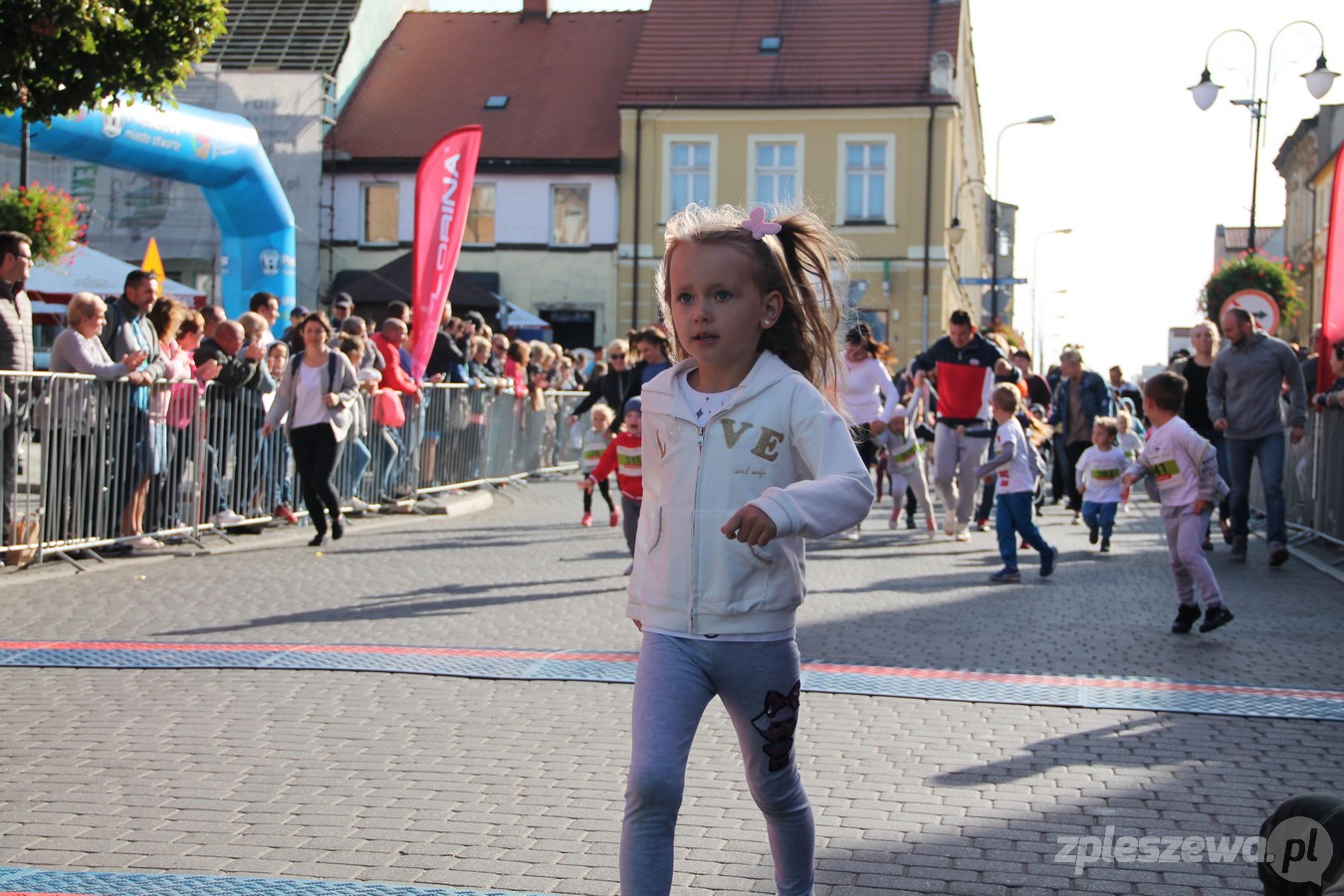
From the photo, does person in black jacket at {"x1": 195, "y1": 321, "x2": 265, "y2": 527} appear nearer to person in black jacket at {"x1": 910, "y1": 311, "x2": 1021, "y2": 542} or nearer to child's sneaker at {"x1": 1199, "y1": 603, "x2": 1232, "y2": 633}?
person in black jacket at {"x1": 910, "y1": 311, "x2": 1021, "y2": 542}

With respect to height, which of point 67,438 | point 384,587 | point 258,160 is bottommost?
point 384,587

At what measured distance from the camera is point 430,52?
46.4 meters

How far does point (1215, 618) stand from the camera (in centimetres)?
852

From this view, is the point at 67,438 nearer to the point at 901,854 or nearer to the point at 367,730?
the point at 367,730

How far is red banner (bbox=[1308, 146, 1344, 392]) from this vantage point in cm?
1377

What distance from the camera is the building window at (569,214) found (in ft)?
138

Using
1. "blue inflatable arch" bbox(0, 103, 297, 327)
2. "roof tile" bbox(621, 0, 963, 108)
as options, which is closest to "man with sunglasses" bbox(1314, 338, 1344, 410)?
"blue inflatable arch" bbox(0, 103, 297, 327)

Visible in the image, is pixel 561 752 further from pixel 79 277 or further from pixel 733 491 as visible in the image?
pixel 79 277

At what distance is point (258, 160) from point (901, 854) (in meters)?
18.9

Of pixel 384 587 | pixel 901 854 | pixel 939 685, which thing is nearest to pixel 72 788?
pixel 901 854

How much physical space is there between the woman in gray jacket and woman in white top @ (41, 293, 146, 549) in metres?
1.67

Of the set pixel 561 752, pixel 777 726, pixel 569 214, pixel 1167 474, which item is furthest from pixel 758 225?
pixel 569 214

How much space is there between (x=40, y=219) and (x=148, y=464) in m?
15.0

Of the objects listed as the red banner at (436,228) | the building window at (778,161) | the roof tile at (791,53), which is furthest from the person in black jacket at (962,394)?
the roof tile at (791,53)
